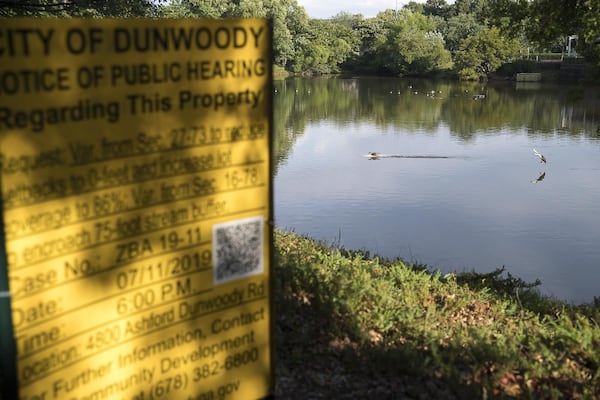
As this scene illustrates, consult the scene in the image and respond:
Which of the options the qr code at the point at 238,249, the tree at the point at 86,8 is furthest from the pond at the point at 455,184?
the qr code at the point at 238,249

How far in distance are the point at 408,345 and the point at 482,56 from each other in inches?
2733

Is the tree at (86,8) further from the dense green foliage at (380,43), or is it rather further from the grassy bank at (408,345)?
the dense green foliage at (380,43)

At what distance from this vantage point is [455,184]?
80.1 ft

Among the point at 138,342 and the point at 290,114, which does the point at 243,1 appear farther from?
the point at 138,342

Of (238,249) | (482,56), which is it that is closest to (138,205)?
(238,249)

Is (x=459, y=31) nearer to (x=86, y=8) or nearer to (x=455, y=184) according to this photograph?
(x=455, y=184)

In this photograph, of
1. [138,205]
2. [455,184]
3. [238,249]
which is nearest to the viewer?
[138,205]

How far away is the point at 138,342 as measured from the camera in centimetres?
243

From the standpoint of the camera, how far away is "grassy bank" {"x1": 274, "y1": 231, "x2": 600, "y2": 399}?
15.6ft

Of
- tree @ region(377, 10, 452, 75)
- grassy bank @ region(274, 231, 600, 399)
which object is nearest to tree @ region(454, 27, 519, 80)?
tree @ region(377, 10, 452, 75)

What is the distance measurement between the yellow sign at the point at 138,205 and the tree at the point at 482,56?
67.9 meters

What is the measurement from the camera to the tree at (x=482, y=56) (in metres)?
67.4

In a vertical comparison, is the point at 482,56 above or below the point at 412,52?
below

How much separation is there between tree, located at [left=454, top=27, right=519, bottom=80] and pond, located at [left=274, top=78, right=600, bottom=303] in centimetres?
1944
